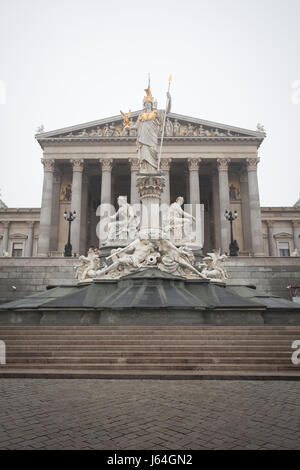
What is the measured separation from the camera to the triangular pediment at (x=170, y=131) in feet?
152

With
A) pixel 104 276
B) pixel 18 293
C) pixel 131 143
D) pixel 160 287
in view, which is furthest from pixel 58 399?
pixel 131 143

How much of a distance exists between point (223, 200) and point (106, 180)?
1405 cm

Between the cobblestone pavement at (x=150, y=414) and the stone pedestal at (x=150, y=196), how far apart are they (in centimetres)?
975

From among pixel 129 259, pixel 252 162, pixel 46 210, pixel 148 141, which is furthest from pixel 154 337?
pixel 252 162

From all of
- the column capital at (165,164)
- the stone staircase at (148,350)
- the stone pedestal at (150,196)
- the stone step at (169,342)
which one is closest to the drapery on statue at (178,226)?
the stone pedestal at (150,196)

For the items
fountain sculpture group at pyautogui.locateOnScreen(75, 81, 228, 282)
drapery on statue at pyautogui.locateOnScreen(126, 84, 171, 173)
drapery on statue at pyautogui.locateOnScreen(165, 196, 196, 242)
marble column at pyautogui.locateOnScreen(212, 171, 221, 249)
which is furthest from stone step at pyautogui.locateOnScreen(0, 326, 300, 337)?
marble column at pyautogui.locateOnScreen(212, 171, 221, 249)

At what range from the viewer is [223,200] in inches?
1736

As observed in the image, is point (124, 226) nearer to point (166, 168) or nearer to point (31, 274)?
point (31, 274)

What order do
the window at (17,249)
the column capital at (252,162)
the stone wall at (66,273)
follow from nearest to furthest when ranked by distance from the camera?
the stone wall at (66,273), the column capital at (252,162), the window at (17,249)

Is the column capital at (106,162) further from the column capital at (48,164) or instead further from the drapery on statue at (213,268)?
the drapery on statue at (213,268)

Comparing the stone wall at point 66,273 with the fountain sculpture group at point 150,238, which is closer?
the fountain sculpture group at point 150,238

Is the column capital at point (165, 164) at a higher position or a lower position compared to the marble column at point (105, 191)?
higher

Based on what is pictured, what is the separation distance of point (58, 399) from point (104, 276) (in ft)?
28.3

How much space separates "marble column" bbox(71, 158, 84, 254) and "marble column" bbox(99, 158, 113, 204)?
2685 mm
